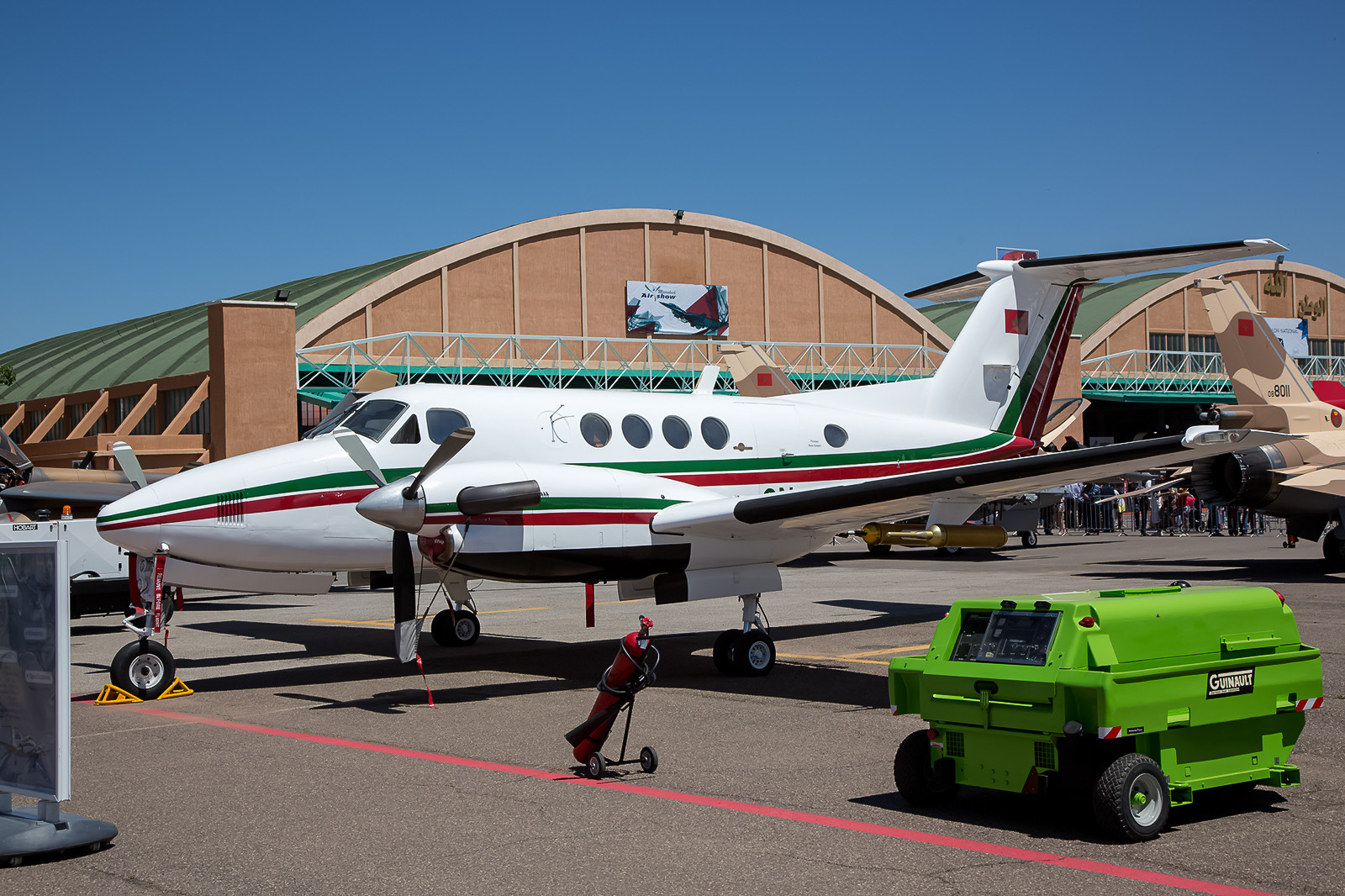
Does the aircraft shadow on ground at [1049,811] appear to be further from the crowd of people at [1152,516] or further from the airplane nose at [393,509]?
the crowd of people at [1152,516]

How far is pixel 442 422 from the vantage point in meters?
13.2

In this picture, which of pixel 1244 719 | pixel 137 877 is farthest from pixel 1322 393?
pixel 137 877

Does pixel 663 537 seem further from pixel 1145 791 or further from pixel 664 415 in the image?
pixel 1145 791

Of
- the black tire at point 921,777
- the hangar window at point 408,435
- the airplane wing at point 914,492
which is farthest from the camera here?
the hangar window at point 408,435

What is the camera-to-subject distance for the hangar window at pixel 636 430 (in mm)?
14266

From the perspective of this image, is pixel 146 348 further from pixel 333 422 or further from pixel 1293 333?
pixel 1293 333

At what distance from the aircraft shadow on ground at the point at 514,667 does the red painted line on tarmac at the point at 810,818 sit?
179 cm

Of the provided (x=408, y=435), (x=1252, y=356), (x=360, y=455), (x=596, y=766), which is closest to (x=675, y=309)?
(x=1252, y=356)

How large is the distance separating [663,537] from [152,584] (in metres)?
5.43

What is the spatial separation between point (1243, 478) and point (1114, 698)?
59.0 ft

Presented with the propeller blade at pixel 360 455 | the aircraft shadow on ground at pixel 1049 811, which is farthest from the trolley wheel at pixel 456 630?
the aircraft shadow on ground at pixel 1049 811

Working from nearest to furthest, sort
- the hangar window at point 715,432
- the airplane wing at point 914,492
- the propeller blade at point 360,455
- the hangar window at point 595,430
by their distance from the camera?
the airplane wing at point 914,492
the propeller blade at point 360,455
the hangar window at point 595,430
the hangar window at point 715,432

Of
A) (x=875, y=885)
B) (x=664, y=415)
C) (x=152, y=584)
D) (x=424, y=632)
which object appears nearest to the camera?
(x=875, y=885)

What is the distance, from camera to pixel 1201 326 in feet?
229
